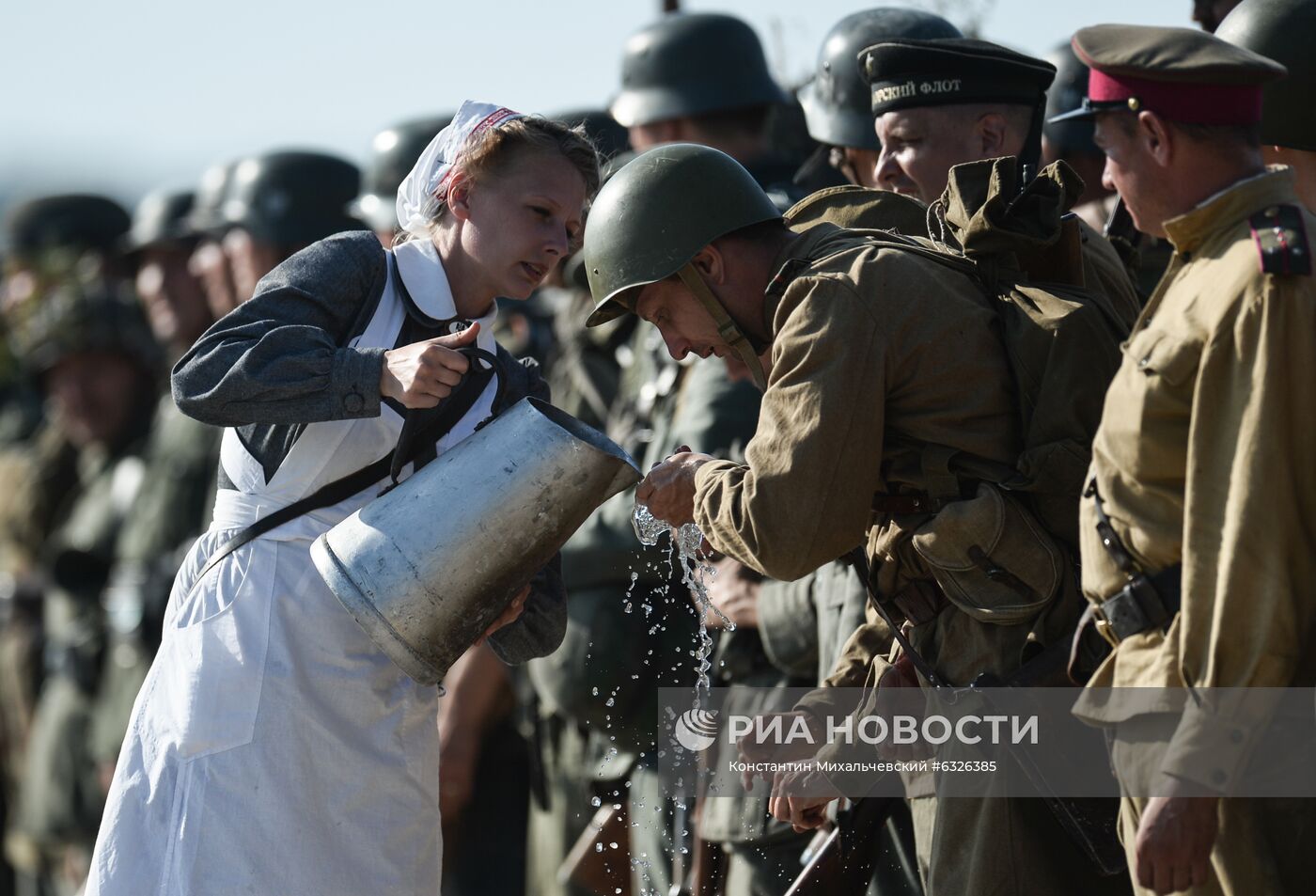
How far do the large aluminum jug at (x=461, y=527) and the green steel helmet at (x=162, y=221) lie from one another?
583 cm

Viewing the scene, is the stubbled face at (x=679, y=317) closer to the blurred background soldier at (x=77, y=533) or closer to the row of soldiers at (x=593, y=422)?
the row of soldiers at (x=593, y=422)

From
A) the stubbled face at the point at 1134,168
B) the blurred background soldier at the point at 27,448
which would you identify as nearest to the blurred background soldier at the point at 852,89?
the stubbled face at the point at 1134,168

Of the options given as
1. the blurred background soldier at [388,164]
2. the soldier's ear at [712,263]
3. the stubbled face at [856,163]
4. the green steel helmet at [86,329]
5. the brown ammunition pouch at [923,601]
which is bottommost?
the green steel helmet at [86,329]

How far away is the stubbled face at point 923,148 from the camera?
14.8 feet

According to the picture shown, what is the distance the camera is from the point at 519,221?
166 inches

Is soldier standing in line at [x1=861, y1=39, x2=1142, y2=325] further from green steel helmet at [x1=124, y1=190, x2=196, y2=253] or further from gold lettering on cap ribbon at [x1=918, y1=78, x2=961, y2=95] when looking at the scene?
green steel helmet at [x1=124, y1=190, x2=196, y2=253]

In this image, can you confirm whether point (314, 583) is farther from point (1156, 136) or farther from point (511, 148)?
point (1156, 136)

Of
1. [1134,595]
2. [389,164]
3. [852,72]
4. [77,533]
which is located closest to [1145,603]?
[1134,595]

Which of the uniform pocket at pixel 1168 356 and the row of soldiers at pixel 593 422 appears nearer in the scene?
the uniform pocket at pixel 1168 356

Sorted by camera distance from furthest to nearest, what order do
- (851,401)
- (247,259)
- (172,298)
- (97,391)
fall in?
(172,298)
(97,391)
(247,259)
(851,401)

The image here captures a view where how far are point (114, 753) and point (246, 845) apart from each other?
4.18m

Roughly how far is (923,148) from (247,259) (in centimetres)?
428

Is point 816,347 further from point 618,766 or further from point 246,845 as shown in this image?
point 618,766

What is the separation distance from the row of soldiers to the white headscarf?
2.67 feet
